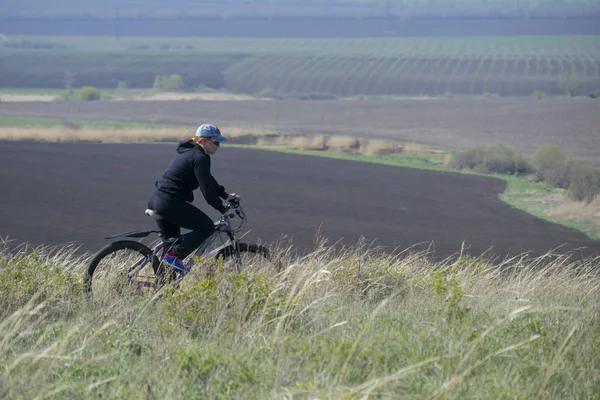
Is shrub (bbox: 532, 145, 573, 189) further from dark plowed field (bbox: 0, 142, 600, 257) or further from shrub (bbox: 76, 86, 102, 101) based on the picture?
shrub (bbox: 76, 86, 102, 101)

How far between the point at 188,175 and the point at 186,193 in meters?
0.15

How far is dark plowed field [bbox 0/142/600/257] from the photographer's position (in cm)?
2706

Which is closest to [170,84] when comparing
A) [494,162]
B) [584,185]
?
[494,162]

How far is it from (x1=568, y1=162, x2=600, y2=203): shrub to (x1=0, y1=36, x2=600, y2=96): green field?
6661 centimetres

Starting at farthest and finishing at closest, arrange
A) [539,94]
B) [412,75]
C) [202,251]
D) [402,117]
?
[412,75], [539,94], [402,117], [202,251]

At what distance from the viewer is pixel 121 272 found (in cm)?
712

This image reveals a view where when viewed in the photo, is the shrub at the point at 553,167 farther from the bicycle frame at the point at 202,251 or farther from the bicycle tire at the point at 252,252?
the bicycle frame at the point at 202,251

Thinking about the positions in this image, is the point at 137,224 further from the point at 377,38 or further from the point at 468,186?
the point at 377,38

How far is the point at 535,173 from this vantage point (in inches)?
1708

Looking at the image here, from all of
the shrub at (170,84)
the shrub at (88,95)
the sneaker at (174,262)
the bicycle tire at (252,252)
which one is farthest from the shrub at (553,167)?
the shrub at (170,84)

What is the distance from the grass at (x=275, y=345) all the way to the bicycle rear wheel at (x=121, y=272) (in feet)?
0.63

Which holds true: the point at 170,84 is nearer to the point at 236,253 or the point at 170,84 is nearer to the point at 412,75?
the point at 412,75

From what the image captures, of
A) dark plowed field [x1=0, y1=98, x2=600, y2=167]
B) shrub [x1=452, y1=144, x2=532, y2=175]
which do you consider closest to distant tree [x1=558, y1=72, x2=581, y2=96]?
dark plowed field [x1=0, y1=98, x2=600, y2=167]

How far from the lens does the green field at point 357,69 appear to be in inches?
4363
